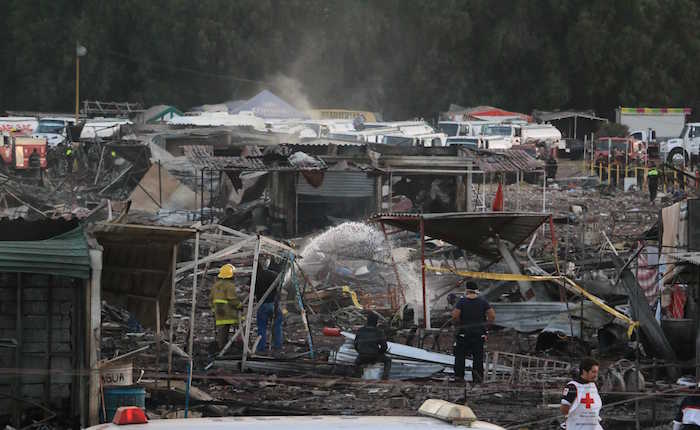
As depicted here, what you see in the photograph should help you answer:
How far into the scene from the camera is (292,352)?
45.1ft

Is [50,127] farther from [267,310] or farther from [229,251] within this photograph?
[229,251]

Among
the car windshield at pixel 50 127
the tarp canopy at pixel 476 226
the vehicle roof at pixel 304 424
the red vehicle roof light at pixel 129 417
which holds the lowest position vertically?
the vehicle roof at pixel 304 424

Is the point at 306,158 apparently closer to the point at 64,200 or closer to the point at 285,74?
the point at 64,200

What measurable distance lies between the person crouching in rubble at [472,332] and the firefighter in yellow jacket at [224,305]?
2566 mm

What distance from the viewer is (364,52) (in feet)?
199

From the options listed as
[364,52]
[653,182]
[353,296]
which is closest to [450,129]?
[653,182]

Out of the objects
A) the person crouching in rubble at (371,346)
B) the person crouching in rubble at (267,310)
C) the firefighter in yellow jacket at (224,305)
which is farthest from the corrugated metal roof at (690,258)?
the firefighter in yellow jacket at (224,305)

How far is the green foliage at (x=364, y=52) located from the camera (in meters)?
54.9

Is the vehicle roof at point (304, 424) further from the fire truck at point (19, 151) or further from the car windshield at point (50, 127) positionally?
the car windshield at point (50, 127)

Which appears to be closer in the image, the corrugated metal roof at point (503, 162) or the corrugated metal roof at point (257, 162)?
the corrugated metal roof at point (257, 162)

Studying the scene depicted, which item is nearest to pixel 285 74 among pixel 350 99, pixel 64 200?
pixel 350 99

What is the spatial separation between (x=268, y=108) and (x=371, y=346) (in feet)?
114

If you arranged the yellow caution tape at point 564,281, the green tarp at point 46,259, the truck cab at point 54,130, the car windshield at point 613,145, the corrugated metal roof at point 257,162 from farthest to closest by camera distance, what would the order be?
1. the car windshield at point 613,145
2. the truck cab at point 54,130
3. the corrugated metal roof at point 257,162
4. the yellow caution tape at point 564,281
5. the green tarp at point 46,259

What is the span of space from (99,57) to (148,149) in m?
29.0
